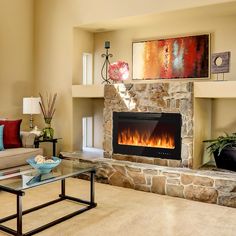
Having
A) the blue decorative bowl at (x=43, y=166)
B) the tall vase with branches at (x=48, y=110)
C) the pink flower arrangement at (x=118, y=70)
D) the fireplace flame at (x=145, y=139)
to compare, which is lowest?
the blue decorative bowl at (x=43, y=166)

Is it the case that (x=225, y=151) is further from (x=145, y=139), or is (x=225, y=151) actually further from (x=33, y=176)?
(x=33, y=176)

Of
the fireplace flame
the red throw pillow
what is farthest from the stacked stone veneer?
the red throw pillow

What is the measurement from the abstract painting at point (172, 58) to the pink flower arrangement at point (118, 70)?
35 cm

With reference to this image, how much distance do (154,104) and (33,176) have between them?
6.37 feet

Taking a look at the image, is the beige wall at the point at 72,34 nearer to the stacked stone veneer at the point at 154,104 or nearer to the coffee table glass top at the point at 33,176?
the stacked stone veneer at the point at 154,104

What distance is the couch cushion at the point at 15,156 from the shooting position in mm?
4139

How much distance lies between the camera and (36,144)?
4.82m

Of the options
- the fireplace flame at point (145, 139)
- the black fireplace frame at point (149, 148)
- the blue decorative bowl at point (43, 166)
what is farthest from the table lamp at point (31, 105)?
A: the blue decorative bowl at point (43, 166)

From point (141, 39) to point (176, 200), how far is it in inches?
101

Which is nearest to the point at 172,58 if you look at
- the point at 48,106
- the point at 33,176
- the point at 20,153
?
the point at 48,106

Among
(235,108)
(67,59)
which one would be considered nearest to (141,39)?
(67,59)

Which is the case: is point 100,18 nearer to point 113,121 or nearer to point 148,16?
point 148,16

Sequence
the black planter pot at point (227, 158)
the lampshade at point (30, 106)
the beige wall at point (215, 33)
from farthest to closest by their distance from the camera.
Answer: the lampshade at point (30, 106)
the beige wall at point (215, 33)
the black planter pot at point (227, 158)

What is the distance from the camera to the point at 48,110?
215 inches
